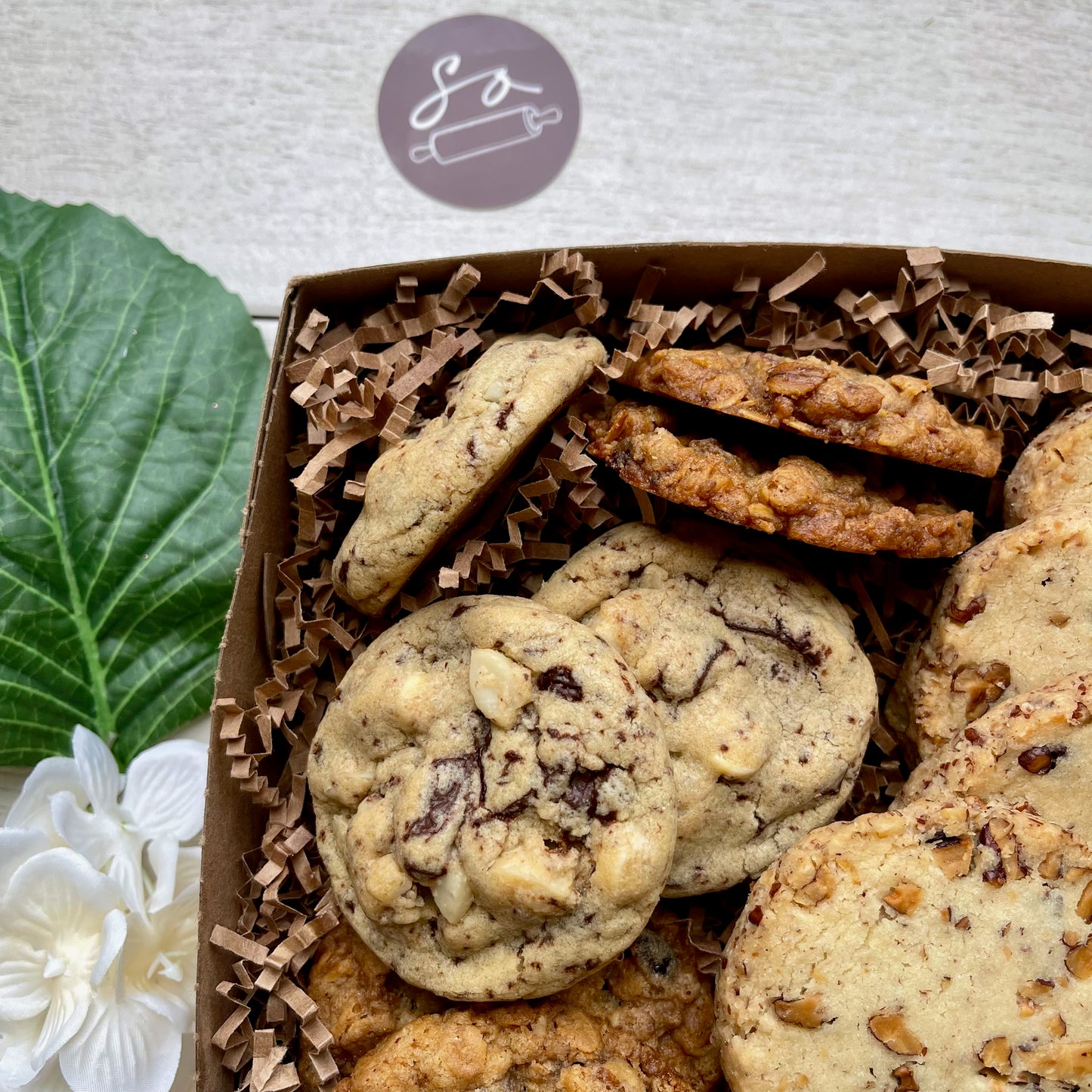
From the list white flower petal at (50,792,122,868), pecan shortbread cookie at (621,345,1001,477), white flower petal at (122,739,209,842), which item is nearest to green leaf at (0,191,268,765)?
white flower petal at (122,739,209,842)

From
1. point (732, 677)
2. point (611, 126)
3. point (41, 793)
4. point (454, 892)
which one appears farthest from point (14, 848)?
point (611, 126)

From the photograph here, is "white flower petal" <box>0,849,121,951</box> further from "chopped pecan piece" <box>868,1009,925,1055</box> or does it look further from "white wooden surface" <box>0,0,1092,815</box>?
"chopped pecan piece" <box>868,1009,925,1055</box>

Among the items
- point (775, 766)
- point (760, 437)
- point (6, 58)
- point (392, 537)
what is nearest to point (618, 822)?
point (775, 766)

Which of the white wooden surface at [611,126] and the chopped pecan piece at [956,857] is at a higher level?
the white wooden surface at [611,126]

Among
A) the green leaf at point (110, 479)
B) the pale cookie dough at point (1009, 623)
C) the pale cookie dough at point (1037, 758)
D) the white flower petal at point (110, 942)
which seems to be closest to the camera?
the pale cookie dough at point (1037, 758)

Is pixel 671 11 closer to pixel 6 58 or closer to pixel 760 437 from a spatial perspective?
pixel 760 437

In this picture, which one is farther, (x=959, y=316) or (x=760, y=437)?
(x=959, y=316)

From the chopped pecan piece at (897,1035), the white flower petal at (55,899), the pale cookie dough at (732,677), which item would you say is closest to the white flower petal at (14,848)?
the white flower petal at (55,899)

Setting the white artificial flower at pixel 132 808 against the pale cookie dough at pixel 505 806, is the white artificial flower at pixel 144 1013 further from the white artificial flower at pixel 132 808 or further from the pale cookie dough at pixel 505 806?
the pale cookie dough at pixel 505 806
